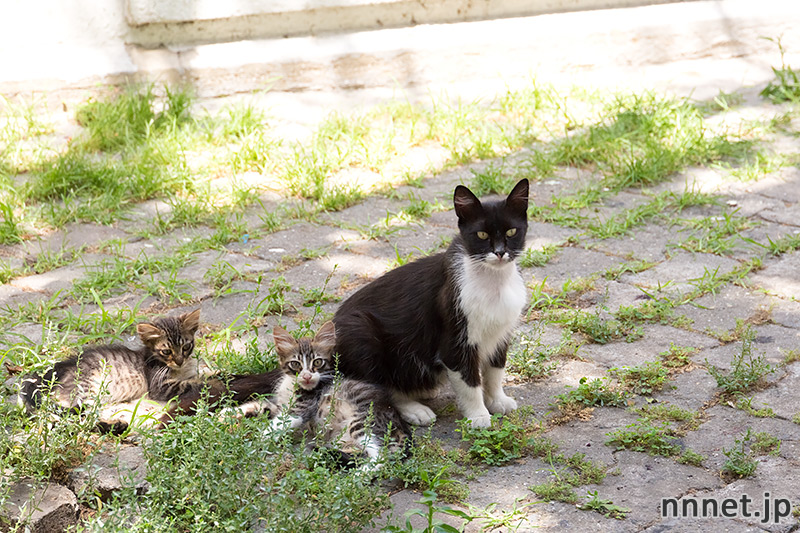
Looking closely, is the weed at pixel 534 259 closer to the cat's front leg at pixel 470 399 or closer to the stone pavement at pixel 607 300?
the stone pavement at pixel 607 300

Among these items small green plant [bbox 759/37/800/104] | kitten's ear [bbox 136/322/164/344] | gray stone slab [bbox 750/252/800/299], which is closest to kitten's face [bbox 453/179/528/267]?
kitten's ear [bbox 136/322/164/344]

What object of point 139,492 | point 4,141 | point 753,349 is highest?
point 4,141

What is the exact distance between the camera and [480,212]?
146 inches

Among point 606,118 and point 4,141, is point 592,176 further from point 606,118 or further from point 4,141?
point 4,141

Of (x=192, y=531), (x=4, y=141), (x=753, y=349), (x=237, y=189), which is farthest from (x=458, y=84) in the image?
(x=192, y=531)

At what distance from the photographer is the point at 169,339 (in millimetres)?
3939

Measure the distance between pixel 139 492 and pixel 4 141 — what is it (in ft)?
15.1

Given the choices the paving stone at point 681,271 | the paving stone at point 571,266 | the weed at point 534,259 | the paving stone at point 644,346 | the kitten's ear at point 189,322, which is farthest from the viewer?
the weed at point 534,259

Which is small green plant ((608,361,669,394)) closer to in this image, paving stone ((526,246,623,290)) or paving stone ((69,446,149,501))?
paving stone ((526,246,623,290))

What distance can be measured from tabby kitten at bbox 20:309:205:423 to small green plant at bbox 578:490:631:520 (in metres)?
1.76

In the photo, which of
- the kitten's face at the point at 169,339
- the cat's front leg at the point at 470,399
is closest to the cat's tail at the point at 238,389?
the kitten's face at the point at 169,339

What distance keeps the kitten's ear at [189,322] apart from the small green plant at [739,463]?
2316 mm

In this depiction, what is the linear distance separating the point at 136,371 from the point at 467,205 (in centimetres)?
162

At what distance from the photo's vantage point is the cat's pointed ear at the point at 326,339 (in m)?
3.73
